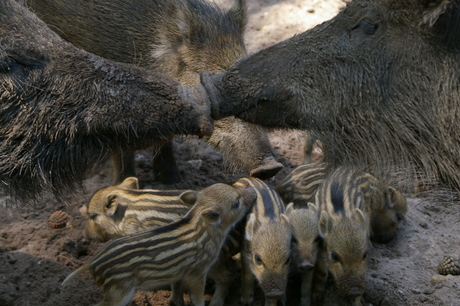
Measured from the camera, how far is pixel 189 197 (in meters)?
2.73

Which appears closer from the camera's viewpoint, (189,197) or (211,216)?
(211,216)

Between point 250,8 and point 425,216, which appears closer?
point 425,216

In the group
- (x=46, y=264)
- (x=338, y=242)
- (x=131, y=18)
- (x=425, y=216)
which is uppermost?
(x=131, y=18)

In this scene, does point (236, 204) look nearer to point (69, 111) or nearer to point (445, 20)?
point (69, 111)

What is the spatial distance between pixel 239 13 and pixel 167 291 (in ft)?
7.63

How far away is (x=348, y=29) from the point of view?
267 cm

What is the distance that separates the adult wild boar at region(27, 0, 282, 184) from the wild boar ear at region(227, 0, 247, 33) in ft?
0.27

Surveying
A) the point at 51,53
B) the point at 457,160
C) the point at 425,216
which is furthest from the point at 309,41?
the point at 425,216

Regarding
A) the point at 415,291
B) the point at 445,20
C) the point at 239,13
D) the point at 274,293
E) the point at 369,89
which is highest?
the point at 239,13

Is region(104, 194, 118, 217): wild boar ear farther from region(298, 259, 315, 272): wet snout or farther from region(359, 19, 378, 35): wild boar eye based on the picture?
region(359, 19, 378, 35): wild boar eye

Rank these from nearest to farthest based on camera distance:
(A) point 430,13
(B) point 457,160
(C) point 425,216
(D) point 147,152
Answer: (A) point 430,13, (B) point 457,160, (C) point 425,216, (D) point 147,152

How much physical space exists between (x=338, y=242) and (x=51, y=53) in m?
1.56

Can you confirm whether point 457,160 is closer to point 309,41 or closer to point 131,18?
point 309,41

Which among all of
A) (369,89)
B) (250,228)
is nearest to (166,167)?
(250,228)
